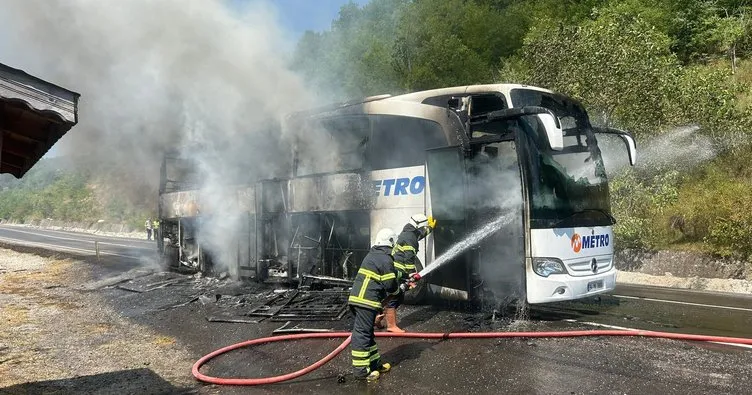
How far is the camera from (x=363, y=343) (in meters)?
4.78

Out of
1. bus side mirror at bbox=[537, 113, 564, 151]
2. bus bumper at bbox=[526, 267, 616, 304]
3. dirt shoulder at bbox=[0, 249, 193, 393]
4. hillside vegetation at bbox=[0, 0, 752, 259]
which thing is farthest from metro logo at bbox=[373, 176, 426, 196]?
hillside vegetation at bbox=[0, 0, 752, 259]

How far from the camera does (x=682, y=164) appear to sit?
1526 cm

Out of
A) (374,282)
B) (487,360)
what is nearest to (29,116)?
(374,282)

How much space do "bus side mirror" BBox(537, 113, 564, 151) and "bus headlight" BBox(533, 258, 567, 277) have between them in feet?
4.64

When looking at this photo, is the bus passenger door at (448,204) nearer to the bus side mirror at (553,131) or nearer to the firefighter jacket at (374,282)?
the bus side mirror at (553,131)

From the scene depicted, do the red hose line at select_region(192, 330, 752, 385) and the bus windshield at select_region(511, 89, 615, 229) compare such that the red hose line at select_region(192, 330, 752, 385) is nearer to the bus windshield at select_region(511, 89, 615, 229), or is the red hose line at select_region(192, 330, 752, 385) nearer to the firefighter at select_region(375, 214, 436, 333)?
the firefighter at select_region(375, 214, 436, 333)

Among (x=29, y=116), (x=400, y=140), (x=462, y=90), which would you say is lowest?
(x=29, y=116)

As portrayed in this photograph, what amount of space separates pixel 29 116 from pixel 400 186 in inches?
182

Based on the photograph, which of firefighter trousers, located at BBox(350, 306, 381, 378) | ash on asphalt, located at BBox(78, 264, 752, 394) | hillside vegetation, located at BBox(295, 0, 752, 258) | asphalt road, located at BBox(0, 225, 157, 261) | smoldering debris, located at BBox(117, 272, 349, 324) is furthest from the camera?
asphalt road, located at BBox(0, 225, 157, 261)

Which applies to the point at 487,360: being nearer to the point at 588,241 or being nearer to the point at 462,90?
the point at 588,241

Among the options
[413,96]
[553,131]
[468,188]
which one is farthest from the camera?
[413,96]

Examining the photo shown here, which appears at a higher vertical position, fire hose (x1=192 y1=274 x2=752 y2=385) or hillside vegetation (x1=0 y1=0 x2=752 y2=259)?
hillside vegetation (x1=0 y1=0 x2=752 y2=259)

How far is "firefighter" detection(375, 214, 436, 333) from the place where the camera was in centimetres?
556

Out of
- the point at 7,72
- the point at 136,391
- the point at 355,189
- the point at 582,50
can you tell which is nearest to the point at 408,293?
the point at 355,189
